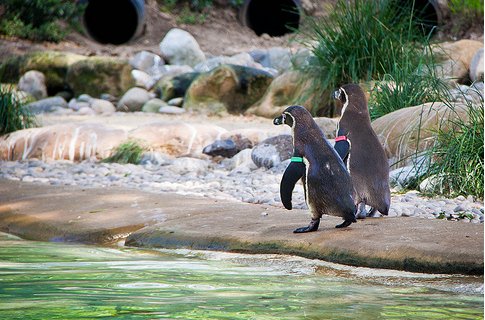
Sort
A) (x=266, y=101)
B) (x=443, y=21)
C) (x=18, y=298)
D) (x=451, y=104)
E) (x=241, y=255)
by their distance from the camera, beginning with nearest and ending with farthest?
1. (x=18, y=298)
2. (x=241, y=255)
3. (x=451, y=104)
4. (x=266, y=101)
5. (x=443, y=21)

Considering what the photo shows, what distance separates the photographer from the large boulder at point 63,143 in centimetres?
998

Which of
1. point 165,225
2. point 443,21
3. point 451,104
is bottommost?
point 165,225

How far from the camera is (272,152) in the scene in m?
8.70

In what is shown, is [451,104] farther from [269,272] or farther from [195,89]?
[195,89]

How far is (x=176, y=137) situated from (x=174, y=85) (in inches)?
184

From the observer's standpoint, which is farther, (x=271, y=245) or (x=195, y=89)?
(x=195, y=89)

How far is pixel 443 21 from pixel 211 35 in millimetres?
5336

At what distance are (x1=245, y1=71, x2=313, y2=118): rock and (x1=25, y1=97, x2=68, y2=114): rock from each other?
3847 mm

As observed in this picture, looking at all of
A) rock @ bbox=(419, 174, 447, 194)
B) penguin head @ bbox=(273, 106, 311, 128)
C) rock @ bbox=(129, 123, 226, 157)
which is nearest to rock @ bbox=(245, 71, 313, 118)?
rock @ bbox=(129, 123, 226, 157)

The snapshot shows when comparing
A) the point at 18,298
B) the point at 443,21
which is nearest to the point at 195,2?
the point at 443,21

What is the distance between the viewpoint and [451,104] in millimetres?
7117

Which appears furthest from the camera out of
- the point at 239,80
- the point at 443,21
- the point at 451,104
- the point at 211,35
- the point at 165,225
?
the point at 211,35

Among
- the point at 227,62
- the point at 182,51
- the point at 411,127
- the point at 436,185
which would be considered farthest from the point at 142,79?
the point at 436,185

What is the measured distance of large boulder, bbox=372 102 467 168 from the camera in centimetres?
706
